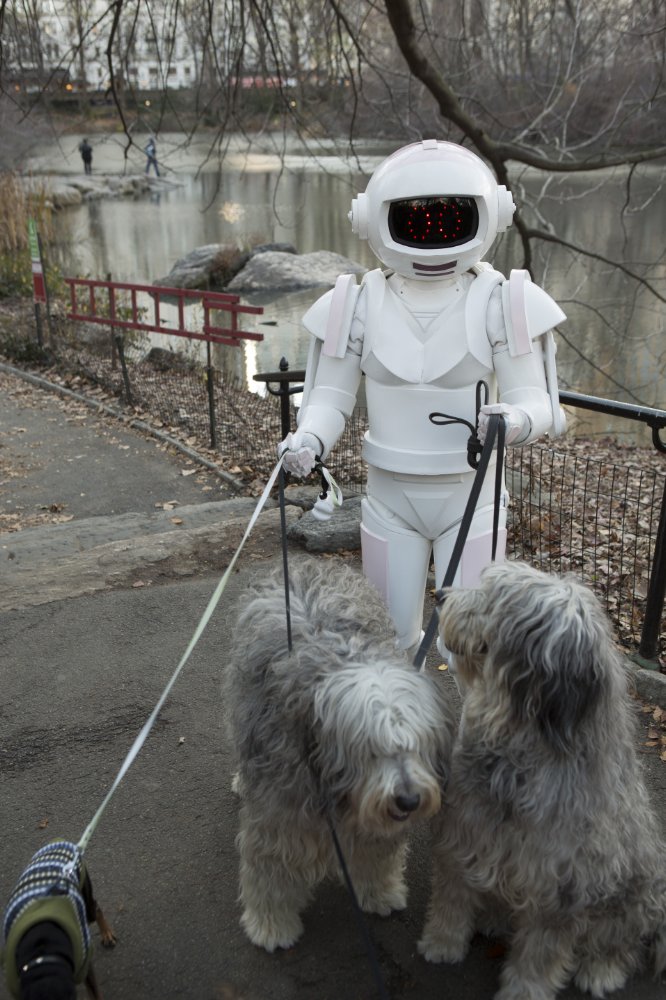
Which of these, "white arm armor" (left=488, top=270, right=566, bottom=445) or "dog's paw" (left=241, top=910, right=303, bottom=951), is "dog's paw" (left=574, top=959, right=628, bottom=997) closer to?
"dog's paw" (left=241, top=910, right=303, bottom=951)

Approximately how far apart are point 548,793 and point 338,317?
1.93 meters

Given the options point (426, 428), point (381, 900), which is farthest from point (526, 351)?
point (381, 900)

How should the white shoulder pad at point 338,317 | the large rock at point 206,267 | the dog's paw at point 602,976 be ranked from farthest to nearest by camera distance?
Result: 1. the large rock at point 206,267
2. the white shoulder pad at point 338,317
3. the dog's paw at point 602,976

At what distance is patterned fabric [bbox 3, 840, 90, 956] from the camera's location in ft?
6.71

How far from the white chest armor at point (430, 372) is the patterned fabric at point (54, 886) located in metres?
1.76

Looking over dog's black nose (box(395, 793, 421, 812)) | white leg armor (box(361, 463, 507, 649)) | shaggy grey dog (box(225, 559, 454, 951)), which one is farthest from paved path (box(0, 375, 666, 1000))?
white leg armor (box(361, 463, 507, 649))

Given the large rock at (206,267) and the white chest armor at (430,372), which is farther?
the large rock at (206,267)

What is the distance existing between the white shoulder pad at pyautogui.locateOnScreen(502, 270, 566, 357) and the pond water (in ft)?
13.8

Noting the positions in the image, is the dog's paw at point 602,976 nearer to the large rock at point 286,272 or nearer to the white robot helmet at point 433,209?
the white robot helmet at point 433,209

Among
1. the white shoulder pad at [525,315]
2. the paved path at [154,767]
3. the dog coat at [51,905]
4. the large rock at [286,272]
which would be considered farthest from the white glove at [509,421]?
the large rock at [286,272]

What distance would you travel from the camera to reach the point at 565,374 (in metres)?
12.0

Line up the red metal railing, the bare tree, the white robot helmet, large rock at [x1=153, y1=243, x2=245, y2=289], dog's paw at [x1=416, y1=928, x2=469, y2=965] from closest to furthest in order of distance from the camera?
dog's paw at [x1=416, y1=928, x2=469, y2=965], the white robot helmet, the bare tree, the red metal railing, large rock at [x1=153, y1=243, x2=245, y2=289]

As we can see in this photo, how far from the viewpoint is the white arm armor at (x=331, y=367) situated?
3.24 metres

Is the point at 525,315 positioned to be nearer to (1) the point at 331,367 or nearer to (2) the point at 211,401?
(1) the point at 331,367
